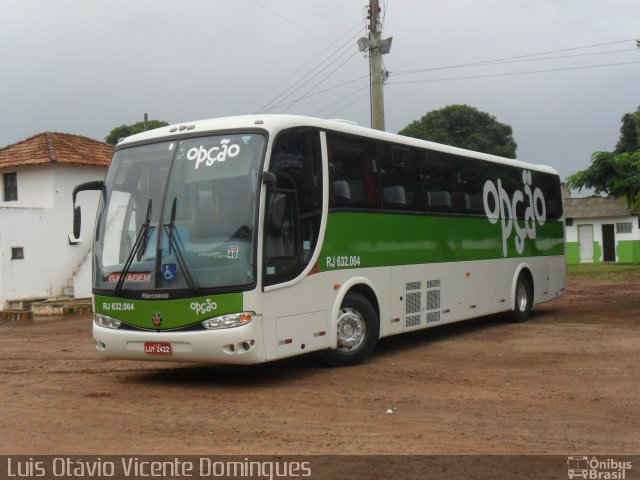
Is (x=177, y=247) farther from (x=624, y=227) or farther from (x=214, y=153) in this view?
(x=624, y=227)

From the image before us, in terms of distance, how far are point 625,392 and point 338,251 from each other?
386cm

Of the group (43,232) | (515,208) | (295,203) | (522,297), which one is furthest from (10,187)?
(295,203)

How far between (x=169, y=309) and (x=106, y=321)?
1.10 m

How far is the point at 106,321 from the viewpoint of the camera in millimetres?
9906

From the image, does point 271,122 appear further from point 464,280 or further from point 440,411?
point 464,280

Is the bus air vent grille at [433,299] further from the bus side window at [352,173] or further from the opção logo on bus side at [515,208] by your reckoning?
the opção logo on bus side at [515,208]

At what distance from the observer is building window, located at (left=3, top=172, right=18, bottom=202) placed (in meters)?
24.7

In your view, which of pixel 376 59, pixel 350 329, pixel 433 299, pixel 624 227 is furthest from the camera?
pixel 624 227

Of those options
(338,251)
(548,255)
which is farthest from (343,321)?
(548,255)

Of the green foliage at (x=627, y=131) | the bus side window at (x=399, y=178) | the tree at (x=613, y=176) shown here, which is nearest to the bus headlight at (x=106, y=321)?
the bus side window at (x=399, y=178)

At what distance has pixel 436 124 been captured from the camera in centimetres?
5256

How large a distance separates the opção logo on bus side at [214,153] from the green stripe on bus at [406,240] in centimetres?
163

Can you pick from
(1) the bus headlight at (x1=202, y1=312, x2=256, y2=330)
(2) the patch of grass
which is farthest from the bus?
(2) the patch of grass

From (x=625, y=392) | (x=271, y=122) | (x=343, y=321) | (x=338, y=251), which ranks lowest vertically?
(x=625, y=392)
